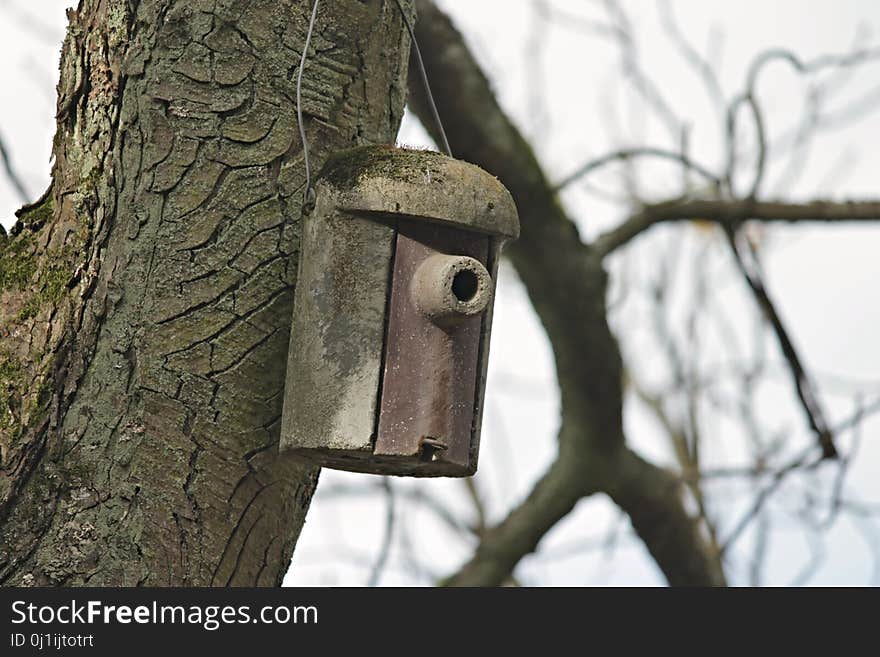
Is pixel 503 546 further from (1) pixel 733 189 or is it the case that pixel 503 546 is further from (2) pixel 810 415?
(1) pixel 733 189

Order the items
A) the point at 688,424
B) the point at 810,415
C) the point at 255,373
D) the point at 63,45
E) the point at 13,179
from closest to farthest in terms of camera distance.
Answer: the point at 255,373 < the point at 63,45 < the point at 13,179 < the point at 810,415 < the point at 688,424

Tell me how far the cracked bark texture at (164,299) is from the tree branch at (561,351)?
47.4 inches

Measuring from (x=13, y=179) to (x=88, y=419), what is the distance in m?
1.26

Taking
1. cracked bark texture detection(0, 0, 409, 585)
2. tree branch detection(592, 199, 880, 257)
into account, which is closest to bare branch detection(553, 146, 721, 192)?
tree branch detection(592, 199, 880, 257)

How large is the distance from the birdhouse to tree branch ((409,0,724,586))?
136 centimetres

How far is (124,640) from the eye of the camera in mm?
1812

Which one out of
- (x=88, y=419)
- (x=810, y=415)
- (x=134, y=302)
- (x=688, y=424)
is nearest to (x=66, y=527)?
(x=88, y=419)

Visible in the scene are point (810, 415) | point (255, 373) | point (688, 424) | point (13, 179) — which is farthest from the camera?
point (688, 424)

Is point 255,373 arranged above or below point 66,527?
above

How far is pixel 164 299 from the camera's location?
191 centimetres

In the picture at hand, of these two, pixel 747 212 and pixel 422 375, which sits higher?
pixel 747 212

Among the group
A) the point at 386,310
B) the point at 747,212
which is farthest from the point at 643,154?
the point at 386,310

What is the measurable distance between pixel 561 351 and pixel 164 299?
1800 mm

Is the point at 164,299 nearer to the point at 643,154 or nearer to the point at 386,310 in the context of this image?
the point at 386,310
